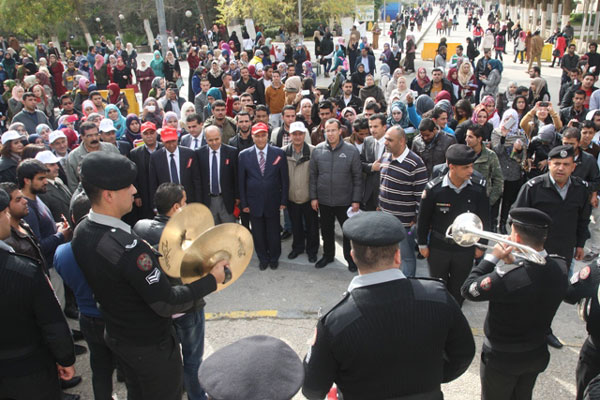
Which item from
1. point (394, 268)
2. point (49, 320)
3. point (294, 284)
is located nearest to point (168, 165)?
point (294, 284)

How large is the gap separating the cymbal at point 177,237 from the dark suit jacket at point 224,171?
3.42 meters

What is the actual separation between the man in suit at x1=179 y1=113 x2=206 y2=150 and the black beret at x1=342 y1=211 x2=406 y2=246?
17.1 ft

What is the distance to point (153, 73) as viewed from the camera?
1630 cm

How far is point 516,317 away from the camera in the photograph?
309cm

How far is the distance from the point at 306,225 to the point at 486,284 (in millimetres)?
3904

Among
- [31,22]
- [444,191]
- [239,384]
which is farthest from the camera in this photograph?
[31,22]

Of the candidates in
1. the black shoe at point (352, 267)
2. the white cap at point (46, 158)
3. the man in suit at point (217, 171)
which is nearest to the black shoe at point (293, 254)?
the black shoe at point (352, 267)

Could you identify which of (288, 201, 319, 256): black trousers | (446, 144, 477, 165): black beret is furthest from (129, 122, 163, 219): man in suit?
(446, 144, 477, 165): black beret

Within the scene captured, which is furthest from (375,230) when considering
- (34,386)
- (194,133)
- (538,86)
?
(538,86)

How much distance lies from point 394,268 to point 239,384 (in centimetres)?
113

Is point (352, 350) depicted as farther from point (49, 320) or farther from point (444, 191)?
point (444, 191)

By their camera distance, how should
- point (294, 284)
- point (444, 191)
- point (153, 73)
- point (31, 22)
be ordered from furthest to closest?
point (31, 22)
point (153, 73)
point (294, 284)
point (444, 191)

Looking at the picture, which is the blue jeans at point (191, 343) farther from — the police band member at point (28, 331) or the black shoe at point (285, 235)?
the black shoe at point (285, 235)

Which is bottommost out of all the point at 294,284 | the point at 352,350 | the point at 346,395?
the point at 294,284
